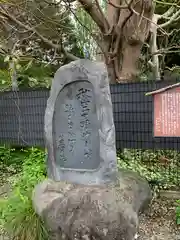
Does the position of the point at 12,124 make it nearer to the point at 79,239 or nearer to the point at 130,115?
the point at 130,115

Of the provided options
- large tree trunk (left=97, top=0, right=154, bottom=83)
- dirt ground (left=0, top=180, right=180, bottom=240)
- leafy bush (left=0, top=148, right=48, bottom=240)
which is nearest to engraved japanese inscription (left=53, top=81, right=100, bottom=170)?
leafy bush (left=0, top=148, right=48, bottom=240)

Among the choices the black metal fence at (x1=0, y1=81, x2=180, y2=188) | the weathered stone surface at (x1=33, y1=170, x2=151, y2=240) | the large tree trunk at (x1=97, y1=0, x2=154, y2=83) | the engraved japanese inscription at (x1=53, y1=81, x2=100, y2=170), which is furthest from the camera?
the large tree trunk at (x1=97, y1=0, x2=154, y2=83)

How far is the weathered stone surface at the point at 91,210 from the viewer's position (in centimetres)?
280

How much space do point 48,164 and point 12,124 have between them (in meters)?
2.56

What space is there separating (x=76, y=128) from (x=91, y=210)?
37.7 inches

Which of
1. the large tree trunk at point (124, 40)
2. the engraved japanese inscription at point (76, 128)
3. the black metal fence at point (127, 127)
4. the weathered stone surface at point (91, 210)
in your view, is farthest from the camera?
the large tree trunk at point (124, 40)

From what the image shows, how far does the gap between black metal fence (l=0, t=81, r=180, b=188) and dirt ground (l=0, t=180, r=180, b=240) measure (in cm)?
66

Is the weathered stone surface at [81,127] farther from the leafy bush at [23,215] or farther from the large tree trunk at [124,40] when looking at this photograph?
the large tree trunk at [124,40]

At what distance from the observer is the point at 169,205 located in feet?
13.1

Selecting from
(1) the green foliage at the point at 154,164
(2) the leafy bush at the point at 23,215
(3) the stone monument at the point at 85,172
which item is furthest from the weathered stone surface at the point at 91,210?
(1) the green foliage at the point at 154,164

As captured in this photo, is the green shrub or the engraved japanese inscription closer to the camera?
the engraved japanese inscription

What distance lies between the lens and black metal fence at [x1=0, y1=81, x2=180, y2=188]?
14.3 ft

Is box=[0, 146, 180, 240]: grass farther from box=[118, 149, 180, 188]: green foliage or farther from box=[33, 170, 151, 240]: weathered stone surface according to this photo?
box=[33, 170, 151, 240]: weathered stone surface

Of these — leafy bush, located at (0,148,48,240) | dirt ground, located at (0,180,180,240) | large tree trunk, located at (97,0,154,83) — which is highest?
large tree trunk, located at (97,0,154,83)
